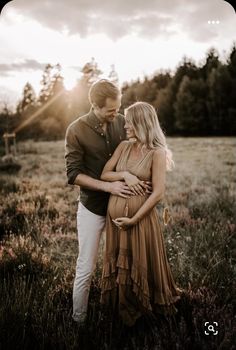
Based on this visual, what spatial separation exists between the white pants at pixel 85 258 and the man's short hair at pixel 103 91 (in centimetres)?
99

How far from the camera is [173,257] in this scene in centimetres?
431

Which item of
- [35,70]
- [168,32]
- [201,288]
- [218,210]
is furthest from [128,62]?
[218,210]

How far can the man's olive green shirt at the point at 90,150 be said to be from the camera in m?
3.45

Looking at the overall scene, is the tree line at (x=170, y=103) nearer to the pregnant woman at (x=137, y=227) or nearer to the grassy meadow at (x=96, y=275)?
the grassy meadow at (x=96, y=275)

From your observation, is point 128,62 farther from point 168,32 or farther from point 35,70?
point 35,70

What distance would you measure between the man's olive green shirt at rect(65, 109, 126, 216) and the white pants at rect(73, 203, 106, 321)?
9 centimetres

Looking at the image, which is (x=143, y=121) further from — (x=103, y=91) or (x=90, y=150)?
(x=90, y=150)

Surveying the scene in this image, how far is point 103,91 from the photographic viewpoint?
128 inches

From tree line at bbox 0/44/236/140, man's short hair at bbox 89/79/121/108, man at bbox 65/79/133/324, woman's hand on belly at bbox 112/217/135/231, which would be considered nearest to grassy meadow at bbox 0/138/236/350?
man at bbox 65/79/133/324

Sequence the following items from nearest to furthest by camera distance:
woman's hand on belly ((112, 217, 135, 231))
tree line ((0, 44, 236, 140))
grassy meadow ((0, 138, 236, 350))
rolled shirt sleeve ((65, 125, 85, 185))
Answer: grassy meadow ((0, 138, 236, 350)) < woman's hand on belly ((112, 217, 135, 231)) < rolled shirt sleeve ((65, 125, 85, 185)) < tree line ((0, 44, 236, 140))

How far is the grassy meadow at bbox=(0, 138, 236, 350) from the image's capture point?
3047 millimetres

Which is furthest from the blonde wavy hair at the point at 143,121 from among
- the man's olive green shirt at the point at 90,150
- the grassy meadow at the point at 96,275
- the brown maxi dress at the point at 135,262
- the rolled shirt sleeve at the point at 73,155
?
the grassy meadow at the point at 96,275

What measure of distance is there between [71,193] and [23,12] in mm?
5067

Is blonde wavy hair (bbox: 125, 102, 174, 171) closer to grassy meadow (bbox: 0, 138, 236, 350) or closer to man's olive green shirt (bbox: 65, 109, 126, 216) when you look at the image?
man's olive green shirt (bbox: 65, 109, 126, 216)
